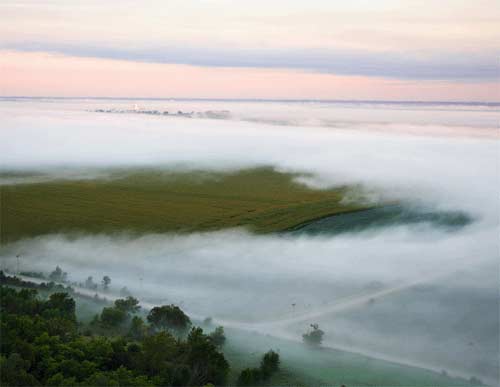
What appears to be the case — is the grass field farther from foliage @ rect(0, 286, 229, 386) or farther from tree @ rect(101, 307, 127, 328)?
foliage @ rect(0, 286, 229, 386)

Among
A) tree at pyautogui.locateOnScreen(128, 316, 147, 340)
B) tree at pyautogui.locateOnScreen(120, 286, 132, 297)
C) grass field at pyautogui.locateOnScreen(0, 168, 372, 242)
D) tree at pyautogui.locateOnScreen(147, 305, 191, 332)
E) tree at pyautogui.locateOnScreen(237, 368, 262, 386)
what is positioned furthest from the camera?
grass field at pyautogui.locateOnScreen(0, 168, 372, 242)

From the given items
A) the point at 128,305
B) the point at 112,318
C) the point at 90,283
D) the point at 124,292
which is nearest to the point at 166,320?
the point at 112,318

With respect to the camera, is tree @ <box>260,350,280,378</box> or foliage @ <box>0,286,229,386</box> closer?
foliage @ <box>0,286,229,386</box>

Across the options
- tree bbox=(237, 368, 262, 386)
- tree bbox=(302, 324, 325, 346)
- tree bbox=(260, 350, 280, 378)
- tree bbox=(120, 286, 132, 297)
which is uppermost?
tree bbox=(120, 286, 132, 297)

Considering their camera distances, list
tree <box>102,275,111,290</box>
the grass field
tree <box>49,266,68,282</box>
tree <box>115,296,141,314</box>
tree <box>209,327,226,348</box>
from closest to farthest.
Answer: tree <box>209,327,226,348</box>, tree <box>115,296,141,314</box>, tree <box>102,275,111,290</box>, tree <box>49,266,68,282</box>, the grass field

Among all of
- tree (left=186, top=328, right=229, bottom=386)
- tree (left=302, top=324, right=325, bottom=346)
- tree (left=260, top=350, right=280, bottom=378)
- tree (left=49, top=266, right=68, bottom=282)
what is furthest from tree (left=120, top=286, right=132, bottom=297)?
tree (left=260, top=350, right=280, bottom=378)

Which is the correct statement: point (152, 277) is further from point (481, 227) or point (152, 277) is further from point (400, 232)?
point (481, 227)

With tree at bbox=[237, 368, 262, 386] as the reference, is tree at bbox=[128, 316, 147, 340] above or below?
above
